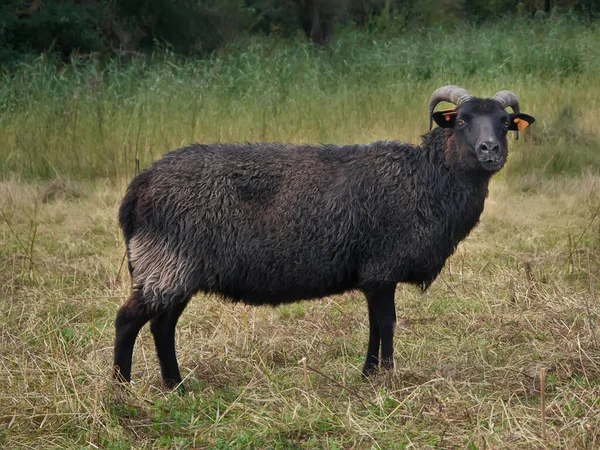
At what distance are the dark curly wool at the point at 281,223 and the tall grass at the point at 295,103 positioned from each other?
494 centimetres

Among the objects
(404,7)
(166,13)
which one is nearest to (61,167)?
(166,13)

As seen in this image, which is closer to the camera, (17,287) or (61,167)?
(17,287)

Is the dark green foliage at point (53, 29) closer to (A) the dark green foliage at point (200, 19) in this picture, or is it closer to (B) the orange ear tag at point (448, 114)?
(A) the dark green foliage at point (200, 19)

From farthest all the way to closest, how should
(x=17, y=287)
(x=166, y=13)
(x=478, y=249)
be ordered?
(x=166, y=13) → (x=478, y=249) → (x=17, y=287)

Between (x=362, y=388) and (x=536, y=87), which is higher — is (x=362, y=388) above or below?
below

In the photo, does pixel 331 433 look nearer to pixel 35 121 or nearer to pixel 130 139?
pixel 130 139

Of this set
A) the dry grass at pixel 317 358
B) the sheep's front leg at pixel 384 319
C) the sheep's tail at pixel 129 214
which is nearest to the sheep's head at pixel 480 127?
the sheep's front leg at pixel 384 319

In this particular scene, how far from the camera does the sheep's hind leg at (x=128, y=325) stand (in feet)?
18.9

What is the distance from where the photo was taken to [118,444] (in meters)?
4.77

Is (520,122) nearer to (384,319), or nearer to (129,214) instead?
(384,319)

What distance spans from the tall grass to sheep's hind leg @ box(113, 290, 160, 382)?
16.7 feet

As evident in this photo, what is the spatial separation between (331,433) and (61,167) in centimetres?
775

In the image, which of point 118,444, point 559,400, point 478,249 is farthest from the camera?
point 478,249

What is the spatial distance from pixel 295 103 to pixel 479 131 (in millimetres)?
8059
